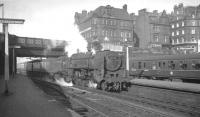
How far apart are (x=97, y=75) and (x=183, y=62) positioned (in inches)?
365

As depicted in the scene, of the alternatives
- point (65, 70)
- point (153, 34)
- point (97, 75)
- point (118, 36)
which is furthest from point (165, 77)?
point (153, 34)

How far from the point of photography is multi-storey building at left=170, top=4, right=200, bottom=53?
64.1 meters

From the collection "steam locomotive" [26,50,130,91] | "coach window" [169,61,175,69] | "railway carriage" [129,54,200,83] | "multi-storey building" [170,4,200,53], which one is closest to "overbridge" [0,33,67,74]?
"railway carriage" [129,54,200,83]

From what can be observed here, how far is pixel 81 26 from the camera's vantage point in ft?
217

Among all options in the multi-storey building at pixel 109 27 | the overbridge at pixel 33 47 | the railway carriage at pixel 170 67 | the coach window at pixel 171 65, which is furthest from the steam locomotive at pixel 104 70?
the multi-storey building at pixel 109 27

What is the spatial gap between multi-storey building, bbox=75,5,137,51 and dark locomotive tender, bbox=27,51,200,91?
26869 mm

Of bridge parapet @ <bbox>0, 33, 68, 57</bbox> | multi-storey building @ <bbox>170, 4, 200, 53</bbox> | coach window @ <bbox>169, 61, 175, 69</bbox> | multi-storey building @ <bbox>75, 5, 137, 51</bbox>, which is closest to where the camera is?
coach window @ <bbox>169, 61, 175, 69</bbox>

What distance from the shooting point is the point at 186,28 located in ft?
213

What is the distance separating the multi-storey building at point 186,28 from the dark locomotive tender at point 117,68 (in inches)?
1549

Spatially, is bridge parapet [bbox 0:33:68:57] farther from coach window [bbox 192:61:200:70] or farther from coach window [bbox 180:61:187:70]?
coach window [bbox 192:61:200:70]

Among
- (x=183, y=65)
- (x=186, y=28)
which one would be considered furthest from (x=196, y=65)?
(x=186, y=28)

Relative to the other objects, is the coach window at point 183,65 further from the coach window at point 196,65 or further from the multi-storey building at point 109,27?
the multi-storey building at point 109,27

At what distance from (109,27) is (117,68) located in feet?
132

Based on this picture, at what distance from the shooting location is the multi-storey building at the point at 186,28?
64.1m
